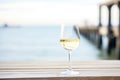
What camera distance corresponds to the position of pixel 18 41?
8727 millimetres

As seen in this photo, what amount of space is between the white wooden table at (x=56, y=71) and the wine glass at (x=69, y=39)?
4cm

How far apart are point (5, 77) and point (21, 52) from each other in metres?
7.69

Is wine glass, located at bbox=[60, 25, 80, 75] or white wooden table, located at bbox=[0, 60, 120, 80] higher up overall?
wine glass, located at bbox=[60, 25, 80, 75]

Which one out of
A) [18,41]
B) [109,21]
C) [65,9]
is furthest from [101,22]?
[65,9]

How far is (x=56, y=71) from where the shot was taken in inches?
39.4

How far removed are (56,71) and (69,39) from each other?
12 centimetres

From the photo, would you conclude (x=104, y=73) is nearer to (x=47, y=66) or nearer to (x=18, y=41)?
(x=47, y=66)

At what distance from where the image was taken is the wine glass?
0.98 metres

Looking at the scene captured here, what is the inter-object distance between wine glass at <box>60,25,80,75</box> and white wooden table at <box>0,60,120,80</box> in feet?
0.13

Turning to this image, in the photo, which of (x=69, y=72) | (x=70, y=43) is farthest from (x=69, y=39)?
(x=69, y=72)

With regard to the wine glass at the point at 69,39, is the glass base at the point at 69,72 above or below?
below

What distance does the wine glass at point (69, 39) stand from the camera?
0.98 meters

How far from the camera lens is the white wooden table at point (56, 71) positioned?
92cm

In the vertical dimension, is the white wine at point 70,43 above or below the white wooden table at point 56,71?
above
